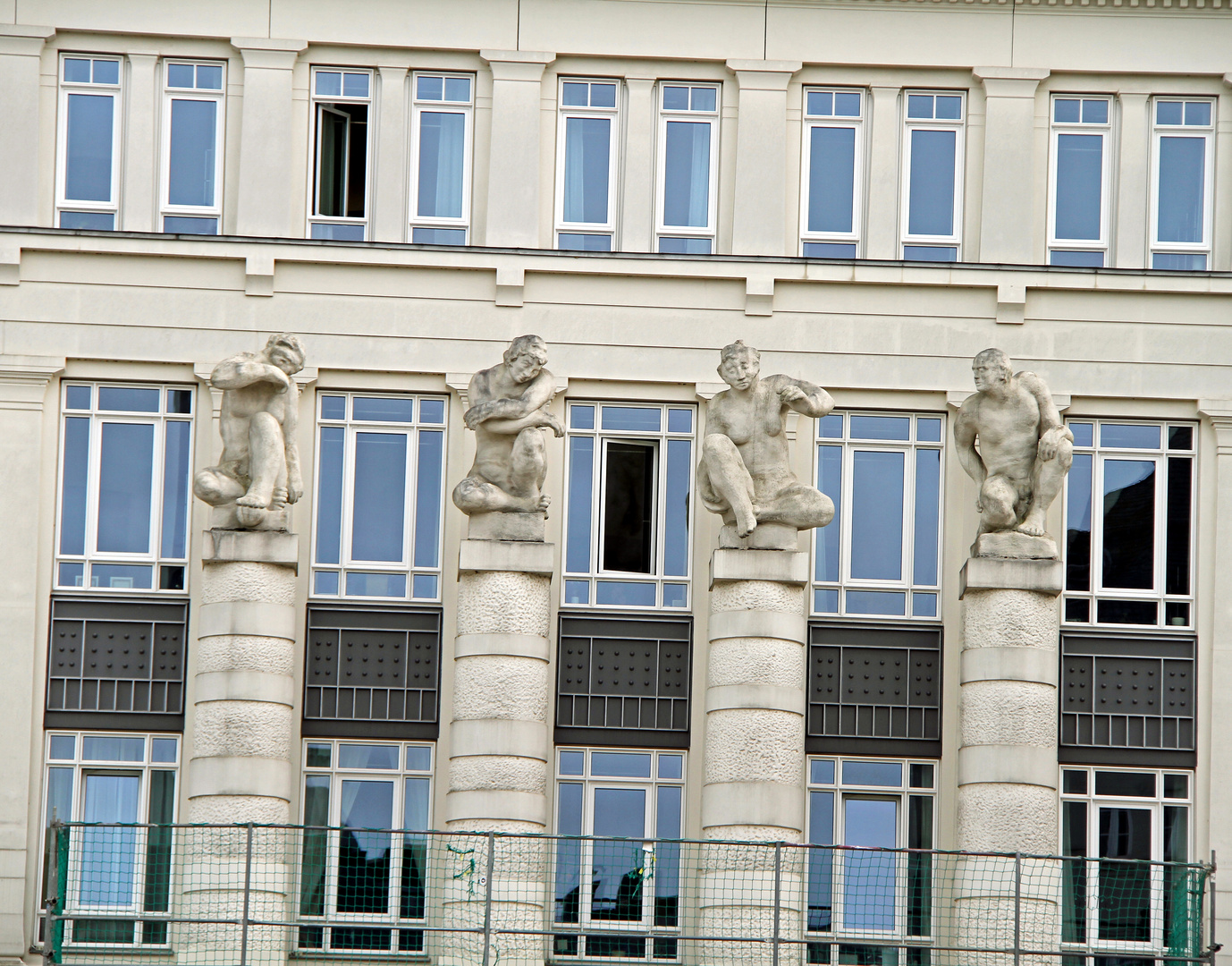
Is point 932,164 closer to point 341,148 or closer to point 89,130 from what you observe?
point 341,148

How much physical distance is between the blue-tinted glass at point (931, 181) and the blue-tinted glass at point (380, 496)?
6.97 meters

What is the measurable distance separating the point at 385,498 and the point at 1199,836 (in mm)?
10461

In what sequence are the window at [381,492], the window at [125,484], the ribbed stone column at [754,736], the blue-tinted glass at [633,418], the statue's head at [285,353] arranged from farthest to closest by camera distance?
the blue-tinted glass at [633,418]
the window at [381,492]
the window at [125,484]
the statue's head at [285,353]
the ribbed stone column at [754,736]

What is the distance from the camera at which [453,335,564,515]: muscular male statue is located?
23.9 m

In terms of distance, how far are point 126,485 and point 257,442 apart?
2.75m

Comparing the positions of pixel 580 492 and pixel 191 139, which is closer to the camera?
pixel 580 492

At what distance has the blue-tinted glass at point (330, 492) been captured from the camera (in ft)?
84.6

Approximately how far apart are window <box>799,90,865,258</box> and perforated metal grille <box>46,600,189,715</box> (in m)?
9.16

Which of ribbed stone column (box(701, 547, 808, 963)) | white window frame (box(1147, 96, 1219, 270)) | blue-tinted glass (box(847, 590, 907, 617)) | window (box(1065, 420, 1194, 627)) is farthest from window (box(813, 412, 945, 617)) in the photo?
white window frame (box(1147, 96, 1219, 270))

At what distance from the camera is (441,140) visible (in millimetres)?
26578

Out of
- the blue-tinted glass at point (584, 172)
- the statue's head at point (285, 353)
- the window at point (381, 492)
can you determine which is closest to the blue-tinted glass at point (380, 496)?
the window at point (381, 492)

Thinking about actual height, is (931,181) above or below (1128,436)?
above

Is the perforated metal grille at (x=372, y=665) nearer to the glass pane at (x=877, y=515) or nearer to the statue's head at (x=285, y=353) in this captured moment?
the statue's head at (x=285, y=353)

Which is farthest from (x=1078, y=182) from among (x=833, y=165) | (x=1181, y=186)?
(x=833, y=165)
